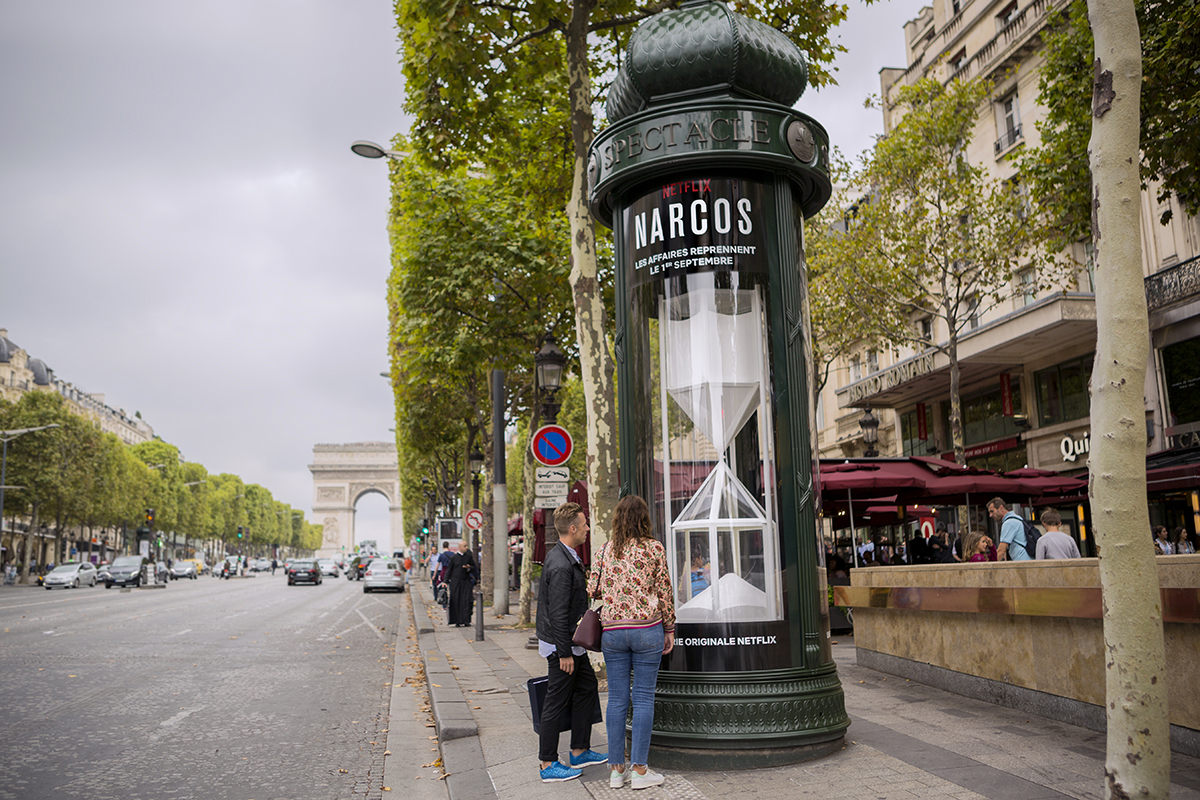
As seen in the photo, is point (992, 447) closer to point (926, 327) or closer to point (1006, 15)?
point (926, 327)

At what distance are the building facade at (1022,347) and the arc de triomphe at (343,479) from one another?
276 feet

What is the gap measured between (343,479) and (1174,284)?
334ft

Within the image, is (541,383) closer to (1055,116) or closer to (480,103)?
(480,103)

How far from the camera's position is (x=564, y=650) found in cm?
566

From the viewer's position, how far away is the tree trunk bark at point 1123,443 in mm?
3947

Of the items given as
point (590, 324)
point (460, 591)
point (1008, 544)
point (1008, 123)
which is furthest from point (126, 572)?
point (1008, 544)

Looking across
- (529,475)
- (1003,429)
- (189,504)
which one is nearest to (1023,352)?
(1003,429)

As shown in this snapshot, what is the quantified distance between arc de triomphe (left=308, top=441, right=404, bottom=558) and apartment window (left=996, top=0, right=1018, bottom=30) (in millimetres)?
90054

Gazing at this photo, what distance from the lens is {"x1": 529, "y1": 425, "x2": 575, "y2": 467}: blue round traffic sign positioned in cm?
1297

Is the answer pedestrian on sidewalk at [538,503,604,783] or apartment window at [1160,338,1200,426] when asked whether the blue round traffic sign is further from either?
apartment window at [1160,338,1200,426]

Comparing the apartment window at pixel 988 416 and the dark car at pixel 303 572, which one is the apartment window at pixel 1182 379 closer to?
the apartment window at pixel 988 416

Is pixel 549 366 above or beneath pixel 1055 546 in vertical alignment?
above

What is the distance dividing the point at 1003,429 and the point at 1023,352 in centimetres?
292

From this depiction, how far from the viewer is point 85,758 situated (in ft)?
22.9
